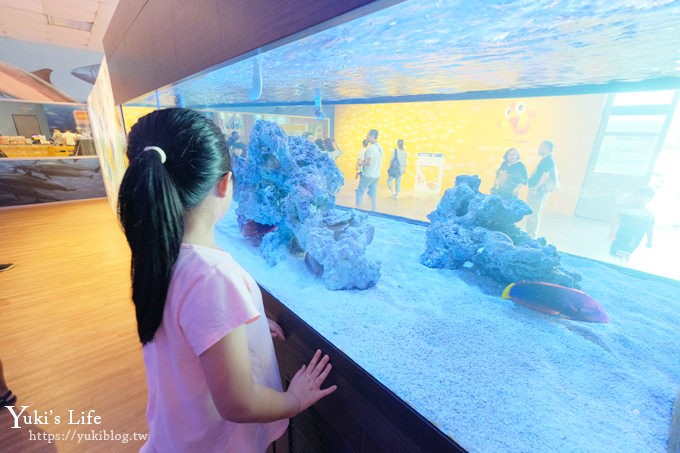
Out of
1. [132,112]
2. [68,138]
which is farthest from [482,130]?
[68,138]

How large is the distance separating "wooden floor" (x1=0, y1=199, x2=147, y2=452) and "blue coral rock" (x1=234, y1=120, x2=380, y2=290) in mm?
1268

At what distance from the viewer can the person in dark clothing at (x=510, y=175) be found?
1936 mm

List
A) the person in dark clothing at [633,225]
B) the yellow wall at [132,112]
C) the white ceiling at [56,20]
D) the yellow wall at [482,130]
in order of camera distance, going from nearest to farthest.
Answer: the person in dark clothing at [633,225]
the yellow wall at [482,130]
the yellow wall at [132,112]
the white ceiling at [56,20]

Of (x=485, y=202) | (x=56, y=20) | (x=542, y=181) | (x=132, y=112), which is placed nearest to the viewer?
(x=485, y=202)

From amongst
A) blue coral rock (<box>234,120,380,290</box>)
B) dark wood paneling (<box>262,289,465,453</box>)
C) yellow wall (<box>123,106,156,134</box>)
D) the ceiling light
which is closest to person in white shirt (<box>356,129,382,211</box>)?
blue coral rock (<box>234,120,380,290</box>)

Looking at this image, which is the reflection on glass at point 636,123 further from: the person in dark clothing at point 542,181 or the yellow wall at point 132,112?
the yellow wall at point 132,112

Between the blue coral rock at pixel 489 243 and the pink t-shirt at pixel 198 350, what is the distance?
132 centimetres

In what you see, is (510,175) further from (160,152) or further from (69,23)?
(69,23)

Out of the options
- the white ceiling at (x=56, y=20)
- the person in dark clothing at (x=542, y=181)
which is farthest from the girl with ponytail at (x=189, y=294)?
the white ceiling at (x=56, y=20)

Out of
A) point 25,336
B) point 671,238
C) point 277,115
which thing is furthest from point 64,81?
point 671,238

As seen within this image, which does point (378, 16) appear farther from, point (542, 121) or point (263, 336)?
point (542, 121)

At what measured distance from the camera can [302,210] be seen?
5.36 ft

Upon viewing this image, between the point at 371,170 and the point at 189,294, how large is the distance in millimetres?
1740

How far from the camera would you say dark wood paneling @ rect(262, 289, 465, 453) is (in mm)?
626
